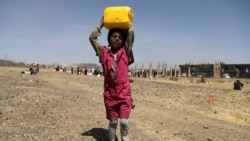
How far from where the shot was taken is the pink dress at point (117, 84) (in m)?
5.26

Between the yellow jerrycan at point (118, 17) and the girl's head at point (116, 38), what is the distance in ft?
0.30

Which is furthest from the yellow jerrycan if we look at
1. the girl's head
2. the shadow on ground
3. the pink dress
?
the shadow on ground

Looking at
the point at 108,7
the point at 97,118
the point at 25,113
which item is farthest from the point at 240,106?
the point at 108,7

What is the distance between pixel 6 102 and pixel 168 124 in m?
4.51

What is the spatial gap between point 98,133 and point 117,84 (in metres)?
1.53

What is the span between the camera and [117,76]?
17.4 feet

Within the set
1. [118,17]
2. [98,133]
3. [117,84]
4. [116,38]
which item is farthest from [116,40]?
[98,133]

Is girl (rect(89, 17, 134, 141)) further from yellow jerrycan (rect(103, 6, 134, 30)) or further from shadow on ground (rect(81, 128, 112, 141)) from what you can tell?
shadow on ground (rect(81, 128, 112, 141))

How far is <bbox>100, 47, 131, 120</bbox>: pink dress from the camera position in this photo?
5258 mm

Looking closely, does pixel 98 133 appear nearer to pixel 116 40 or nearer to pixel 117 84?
pixel 117 84

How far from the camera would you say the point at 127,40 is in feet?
17.6

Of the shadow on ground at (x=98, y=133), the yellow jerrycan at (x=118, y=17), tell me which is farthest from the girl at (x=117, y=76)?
the shadow on ground at (x=98, y=133)

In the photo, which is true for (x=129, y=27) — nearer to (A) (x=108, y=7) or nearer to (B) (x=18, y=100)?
(A) (x=108, y=7)

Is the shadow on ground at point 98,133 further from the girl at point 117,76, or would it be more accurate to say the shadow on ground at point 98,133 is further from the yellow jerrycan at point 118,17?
the yellow jerrycan at point 118,17
